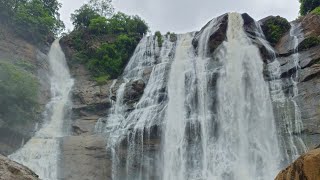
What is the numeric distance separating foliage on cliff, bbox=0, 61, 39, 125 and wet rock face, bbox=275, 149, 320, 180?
20.7 metres

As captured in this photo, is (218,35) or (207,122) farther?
(218,35)

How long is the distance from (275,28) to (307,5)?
7.97 metres

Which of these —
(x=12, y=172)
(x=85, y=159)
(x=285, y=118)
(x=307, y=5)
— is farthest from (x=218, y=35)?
(x=12, y=172)

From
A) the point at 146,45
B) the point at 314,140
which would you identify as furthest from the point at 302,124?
the point at 146,45

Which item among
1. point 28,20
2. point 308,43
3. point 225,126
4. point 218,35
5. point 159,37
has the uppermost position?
point 28,20

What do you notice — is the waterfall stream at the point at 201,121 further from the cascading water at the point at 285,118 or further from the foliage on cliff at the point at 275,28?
the foliage on cliff at the point at 275,28

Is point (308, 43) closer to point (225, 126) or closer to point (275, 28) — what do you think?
point (275, 28)

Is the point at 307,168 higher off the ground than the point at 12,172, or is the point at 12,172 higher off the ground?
the point at 12,172

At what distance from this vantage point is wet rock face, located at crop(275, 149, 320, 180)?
7.00 meters

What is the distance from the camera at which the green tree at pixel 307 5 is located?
118 feet

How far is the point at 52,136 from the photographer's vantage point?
25.7m

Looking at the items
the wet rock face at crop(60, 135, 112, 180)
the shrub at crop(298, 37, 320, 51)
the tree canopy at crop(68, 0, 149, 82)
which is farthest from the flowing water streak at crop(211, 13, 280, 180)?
the tree canopy at crop(68, 0, 149, 82)

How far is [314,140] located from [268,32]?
11.9 m

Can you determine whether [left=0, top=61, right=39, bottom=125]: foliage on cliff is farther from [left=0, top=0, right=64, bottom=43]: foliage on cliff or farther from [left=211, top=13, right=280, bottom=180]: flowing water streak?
[left=211, top=13, right=280, bottom=180]: flowing water streak
